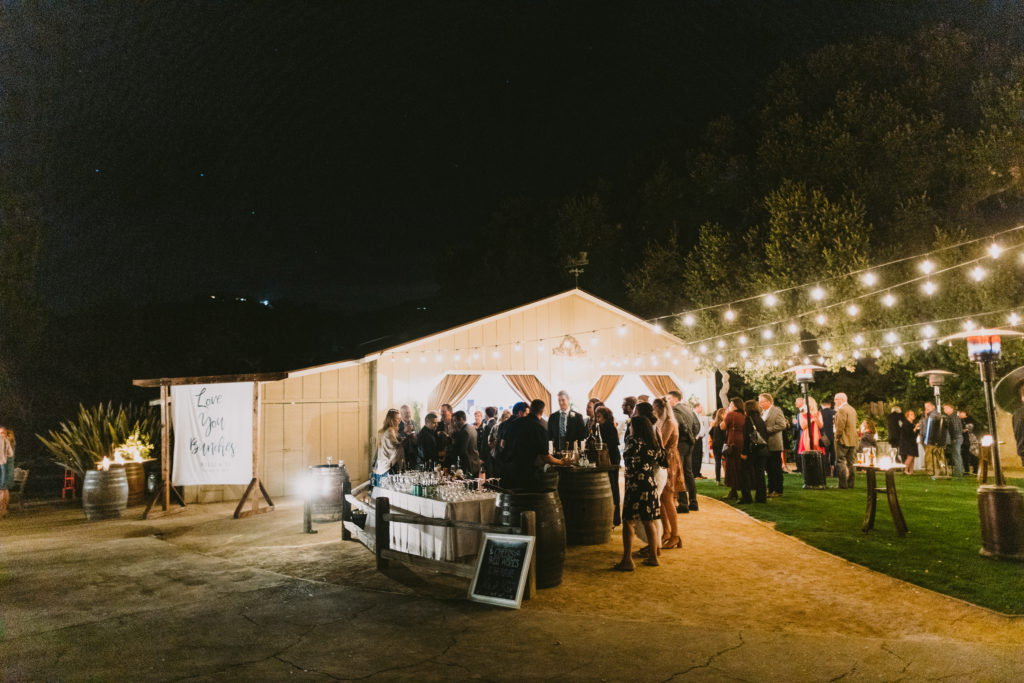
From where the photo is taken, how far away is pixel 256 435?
1055cm

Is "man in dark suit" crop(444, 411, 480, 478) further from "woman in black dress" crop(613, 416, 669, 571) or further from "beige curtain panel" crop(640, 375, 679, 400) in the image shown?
"beige curtain panel" crop(640, 375, 679, 400)

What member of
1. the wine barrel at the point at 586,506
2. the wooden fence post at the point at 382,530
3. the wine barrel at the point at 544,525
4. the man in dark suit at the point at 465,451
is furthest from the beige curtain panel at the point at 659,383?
the wine barrel at the point at 544,525

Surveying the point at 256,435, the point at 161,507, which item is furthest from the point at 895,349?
the point at 161,507

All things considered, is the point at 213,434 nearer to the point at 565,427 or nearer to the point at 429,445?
the point at 429,445

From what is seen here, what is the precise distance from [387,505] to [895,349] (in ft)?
48.3

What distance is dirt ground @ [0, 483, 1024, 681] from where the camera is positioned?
3.91 meters

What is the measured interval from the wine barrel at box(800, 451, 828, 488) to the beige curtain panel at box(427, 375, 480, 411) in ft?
24.2

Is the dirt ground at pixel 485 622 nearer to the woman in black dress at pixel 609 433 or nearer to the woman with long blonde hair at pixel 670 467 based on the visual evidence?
the woman with long blonde hair at pixel 670 467

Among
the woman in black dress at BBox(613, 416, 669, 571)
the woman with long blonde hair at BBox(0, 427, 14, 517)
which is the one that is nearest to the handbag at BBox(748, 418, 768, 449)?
the woman in black dress at BBox(613, 416, 669, 571)

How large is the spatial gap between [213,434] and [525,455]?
6.96 metres

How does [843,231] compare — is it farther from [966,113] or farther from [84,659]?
[84,659]

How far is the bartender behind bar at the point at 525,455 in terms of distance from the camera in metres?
6.47

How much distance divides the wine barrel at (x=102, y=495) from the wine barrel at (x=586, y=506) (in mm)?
7853

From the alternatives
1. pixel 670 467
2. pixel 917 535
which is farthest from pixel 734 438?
pixel 670 467
